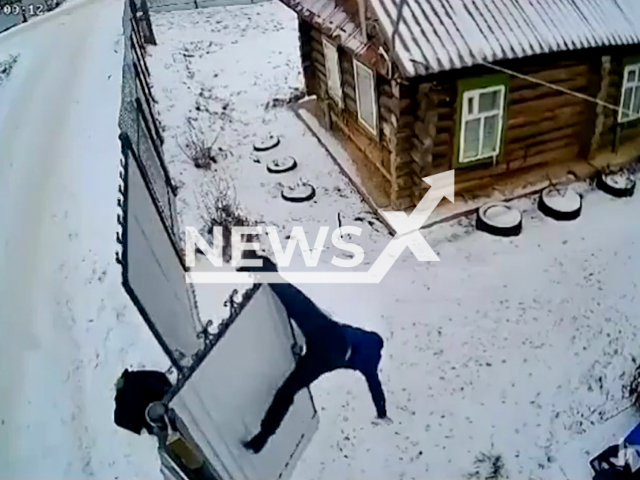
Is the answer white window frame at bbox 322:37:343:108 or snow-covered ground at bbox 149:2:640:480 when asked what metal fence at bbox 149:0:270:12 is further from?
snow-covered ground at bbox 149:2:640:480

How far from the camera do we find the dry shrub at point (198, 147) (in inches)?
365

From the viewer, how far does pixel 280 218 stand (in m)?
7.96

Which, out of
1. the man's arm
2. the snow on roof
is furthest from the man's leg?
the snow on roof

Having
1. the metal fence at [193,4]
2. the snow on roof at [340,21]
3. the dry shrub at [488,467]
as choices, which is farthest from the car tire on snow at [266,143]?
the metal fence at [193,4]

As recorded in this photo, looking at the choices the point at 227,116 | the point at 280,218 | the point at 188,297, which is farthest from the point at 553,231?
the point at 227,116

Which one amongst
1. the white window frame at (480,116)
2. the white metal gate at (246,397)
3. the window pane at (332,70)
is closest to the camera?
the white metal gate at (246,397)

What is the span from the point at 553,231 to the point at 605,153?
194 cm

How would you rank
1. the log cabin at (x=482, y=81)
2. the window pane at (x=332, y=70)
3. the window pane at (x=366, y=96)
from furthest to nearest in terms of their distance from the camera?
the window pane at (x=332, y=70)
the window pane at (x=366, y=96)
the log cabin at (x=482, y=81)

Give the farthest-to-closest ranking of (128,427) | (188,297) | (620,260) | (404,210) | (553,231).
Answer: (404,210)
(553,231)
(620,260)
(188,297)
(128,427)

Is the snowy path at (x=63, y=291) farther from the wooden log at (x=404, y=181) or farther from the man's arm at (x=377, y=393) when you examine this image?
the wooden log at (x=404, y=181)

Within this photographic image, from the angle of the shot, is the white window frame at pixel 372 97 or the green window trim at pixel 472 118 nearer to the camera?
the green window trim at pixel 472 118

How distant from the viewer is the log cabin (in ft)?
21.6

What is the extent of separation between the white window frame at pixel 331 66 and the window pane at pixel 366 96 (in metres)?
0.67

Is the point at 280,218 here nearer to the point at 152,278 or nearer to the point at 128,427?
the point at 152,278
